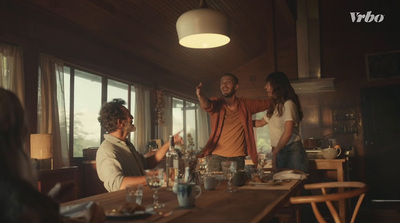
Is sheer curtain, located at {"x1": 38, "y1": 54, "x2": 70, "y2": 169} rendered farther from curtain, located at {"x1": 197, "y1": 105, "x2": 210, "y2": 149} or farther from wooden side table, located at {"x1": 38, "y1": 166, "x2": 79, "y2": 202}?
curtain, located at {"x1": 197, "y1": 105, "x2": 210, "y2": 149}

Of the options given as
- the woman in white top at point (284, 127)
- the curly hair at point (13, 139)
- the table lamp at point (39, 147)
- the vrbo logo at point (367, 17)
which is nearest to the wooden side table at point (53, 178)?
the table lamp at point (39, 147)

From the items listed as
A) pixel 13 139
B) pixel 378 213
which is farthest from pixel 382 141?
pixel 13 139

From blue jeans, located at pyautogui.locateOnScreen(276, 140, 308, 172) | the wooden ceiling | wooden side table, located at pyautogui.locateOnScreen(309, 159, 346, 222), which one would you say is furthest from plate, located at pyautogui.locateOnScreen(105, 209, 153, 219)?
the wooden ceiling

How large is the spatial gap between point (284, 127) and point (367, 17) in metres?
6.22

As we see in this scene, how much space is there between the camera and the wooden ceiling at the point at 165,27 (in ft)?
17.0

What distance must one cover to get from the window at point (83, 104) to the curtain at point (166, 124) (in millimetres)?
1990

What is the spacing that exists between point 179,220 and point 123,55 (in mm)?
5926

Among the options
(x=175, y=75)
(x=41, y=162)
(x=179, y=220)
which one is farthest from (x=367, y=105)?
(x=179, y=220)

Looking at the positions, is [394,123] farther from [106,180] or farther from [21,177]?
[21,177]

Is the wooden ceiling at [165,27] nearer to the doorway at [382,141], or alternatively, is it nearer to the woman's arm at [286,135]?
the woman's arm at [286,135]

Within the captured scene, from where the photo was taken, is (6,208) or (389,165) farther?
(389,165)

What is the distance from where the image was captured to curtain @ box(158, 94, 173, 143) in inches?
324

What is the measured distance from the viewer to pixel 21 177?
0.82 meters

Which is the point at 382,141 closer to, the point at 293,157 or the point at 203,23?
the point at 293,157
